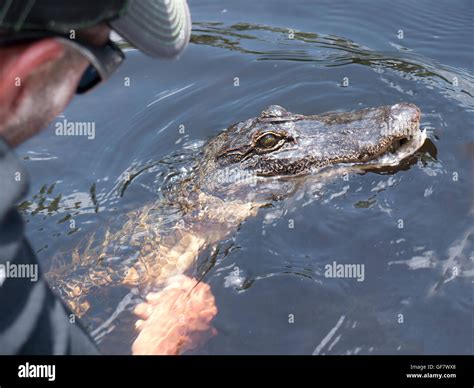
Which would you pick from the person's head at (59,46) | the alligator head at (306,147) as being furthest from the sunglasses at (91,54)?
the alligator head at (306,147)

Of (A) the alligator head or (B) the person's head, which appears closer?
(B) the person's head

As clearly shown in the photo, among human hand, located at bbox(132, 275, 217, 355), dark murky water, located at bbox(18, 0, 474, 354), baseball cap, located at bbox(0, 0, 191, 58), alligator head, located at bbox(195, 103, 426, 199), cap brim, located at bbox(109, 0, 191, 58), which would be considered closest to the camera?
baseball cap, located at bbox(0, 0, 191, 58)

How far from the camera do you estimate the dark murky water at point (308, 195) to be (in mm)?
4758

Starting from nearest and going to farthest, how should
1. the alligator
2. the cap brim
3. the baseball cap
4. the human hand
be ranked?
1. the baseball cap
2. the cap brim
3. the human hand
4. the alligator

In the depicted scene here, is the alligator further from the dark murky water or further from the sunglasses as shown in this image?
the sunglasses

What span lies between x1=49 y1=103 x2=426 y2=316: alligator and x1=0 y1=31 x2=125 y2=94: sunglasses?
3358 mm

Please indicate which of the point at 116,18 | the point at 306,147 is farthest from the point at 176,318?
the point at 116,18

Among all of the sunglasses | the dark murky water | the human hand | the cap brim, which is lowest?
the human hand

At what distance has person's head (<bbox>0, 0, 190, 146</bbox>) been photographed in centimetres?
198

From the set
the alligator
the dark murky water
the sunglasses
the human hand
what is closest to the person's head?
the sunglasses

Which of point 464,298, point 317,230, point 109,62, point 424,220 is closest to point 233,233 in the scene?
point 317,230

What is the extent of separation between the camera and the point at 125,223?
5914 mm

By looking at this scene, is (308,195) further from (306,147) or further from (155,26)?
(155,26)
